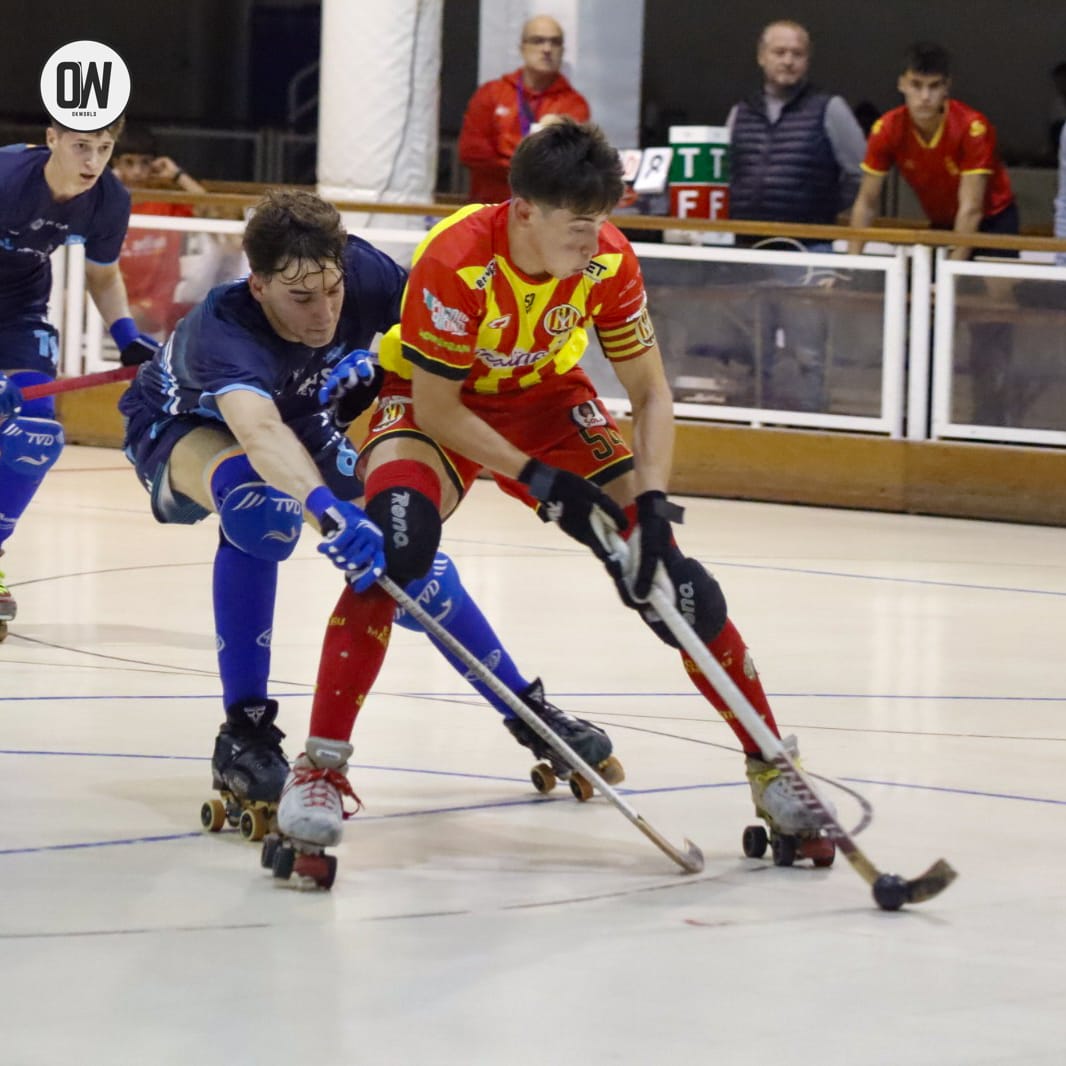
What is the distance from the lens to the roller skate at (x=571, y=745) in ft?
14.0

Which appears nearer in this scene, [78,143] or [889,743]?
[889,743]

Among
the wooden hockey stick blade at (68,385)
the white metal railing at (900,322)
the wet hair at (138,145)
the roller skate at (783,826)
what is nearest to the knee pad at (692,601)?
the roller skate at (783,826)

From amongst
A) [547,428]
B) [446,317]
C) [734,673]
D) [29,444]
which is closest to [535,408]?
[547,428]

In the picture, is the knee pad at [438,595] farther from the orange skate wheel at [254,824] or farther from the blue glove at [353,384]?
the orange skate wheel at [254,824]

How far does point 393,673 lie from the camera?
545 centimetres

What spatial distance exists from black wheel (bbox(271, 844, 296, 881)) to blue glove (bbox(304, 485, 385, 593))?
1.37 feet

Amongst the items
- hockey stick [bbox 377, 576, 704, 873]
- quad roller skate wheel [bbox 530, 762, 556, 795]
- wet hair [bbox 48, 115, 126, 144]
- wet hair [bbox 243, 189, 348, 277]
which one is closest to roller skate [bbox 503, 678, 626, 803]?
quad roller skate wheel [bbox 530, 762, 556, 795]

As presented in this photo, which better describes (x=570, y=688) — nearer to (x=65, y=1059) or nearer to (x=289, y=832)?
(x=289, y=832)

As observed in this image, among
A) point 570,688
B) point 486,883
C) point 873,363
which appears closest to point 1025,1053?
point 486,883

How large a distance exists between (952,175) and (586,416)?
4.81 meters

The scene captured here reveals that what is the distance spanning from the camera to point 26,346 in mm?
5930

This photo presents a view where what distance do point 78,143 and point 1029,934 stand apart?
3199mm

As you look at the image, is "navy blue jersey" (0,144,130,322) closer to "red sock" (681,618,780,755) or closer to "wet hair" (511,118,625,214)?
"wet hair" (511,118,625,214)

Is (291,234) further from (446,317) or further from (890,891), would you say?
(890,891)
